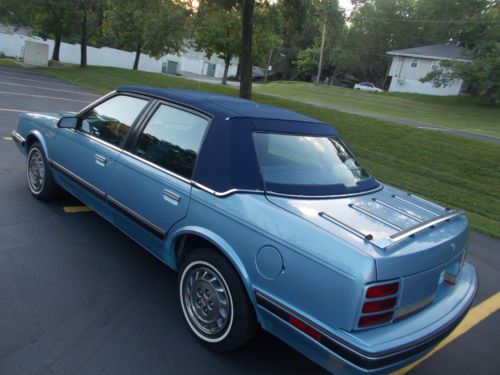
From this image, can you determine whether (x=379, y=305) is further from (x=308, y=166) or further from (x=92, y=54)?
(x=92, y=54)

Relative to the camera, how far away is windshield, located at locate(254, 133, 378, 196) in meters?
2.87

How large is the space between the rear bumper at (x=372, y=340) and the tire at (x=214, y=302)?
0.17 meters

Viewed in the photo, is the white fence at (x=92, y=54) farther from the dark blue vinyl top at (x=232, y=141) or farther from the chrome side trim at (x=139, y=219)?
the dark blue vinyl top at (x=232, y=141)

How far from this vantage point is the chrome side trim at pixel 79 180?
372 cm

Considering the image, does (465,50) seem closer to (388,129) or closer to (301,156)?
(388,129)

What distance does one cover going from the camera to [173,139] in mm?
3262

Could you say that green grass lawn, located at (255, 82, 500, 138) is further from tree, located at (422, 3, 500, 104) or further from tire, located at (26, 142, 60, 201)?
tire, located at (26, 142, 60, 201)

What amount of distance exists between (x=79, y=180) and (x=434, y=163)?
9.08m

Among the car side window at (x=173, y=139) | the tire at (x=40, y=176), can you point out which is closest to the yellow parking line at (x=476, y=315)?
the car side window at (x=173, y=139)

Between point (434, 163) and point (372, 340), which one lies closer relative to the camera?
point (372, 340)

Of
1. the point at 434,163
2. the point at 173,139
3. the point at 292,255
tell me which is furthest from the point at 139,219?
the point at 434,163

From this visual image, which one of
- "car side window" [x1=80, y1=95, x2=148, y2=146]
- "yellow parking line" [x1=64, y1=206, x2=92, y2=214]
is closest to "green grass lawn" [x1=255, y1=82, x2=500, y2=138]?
"yellow parking line" [x1=64, y1=206, x2=92, y2=214]

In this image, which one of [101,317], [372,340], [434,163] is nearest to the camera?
→ [372,340]

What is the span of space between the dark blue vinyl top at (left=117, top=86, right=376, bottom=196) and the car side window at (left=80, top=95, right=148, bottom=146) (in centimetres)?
59
